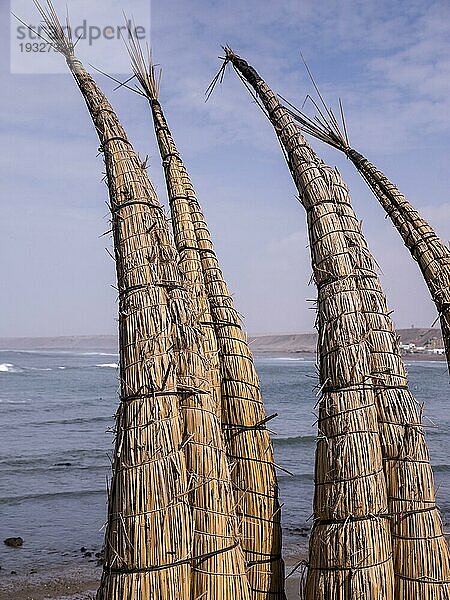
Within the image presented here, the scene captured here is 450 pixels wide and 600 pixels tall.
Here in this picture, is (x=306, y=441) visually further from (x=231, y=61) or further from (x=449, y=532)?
(x=231, y=61)

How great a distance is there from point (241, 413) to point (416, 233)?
132cm

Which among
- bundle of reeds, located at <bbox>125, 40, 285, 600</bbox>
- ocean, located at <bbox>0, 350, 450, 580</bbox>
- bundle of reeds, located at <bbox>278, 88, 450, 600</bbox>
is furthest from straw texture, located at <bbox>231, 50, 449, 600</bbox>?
bundle of reeds, located at <bbox>125, 40, 285, 600</bbox>

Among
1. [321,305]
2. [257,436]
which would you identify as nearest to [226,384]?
[257,436]

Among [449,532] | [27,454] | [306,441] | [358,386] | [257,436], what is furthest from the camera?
[306,441]

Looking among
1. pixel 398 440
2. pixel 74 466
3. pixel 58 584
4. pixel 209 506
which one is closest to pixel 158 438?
pixel 209 506

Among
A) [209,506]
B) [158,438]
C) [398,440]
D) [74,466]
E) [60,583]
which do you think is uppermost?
[158,438]

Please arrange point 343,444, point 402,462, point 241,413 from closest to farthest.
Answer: point 343,444, point 402,462, point 241,413

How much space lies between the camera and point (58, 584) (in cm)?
686

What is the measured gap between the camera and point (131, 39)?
10.9ft

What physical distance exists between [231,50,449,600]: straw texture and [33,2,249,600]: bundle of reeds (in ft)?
2.38

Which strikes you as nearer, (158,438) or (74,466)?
(158,438)

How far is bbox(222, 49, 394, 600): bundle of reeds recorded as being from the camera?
2.78 m

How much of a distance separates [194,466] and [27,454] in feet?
41.9

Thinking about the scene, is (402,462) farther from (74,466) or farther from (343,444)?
(74,466)
